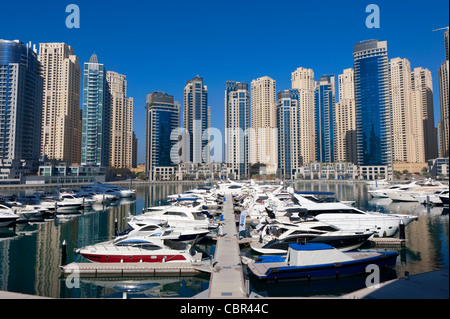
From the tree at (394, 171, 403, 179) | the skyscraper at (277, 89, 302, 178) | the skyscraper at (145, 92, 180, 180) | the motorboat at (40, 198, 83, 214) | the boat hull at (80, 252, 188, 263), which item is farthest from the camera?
the skyscraper at (277, 89, 302, 178)

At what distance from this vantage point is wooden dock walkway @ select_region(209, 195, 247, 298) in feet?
45.5

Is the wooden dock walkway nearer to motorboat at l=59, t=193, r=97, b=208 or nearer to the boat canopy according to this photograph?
the boat canopy

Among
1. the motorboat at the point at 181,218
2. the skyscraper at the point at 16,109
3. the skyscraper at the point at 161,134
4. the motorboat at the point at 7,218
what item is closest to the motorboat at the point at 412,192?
the motorboat at the point at 181,218

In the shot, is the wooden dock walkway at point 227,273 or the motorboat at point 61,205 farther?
the motorboat at point 61,205

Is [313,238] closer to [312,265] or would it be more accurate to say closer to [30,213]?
[312,265]

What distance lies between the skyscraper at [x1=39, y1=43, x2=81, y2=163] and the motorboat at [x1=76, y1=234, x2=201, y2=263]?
168 m

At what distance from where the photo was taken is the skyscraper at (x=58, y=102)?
166875 mm

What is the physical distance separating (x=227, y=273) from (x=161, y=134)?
182 m

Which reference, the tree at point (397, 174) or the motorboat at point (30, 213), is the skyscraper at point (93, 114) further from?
the tree at point (397, 174)

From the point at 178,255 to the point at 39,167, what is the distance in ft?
433

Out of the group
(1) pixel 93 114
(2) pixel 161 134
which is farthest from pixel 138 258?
(2) pixel 161 134

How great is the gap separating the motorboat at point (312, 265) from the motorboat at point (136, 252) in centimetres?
512

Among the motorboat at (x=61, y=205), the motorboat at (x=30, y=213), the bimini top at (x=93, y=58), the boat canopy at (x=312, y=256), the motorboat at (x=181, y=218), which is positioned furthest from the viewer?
the bimini top at (x=93, y=58)

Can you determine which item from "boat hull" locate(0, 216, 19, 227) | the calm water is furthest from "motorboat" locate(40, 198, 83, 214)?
the calm water
